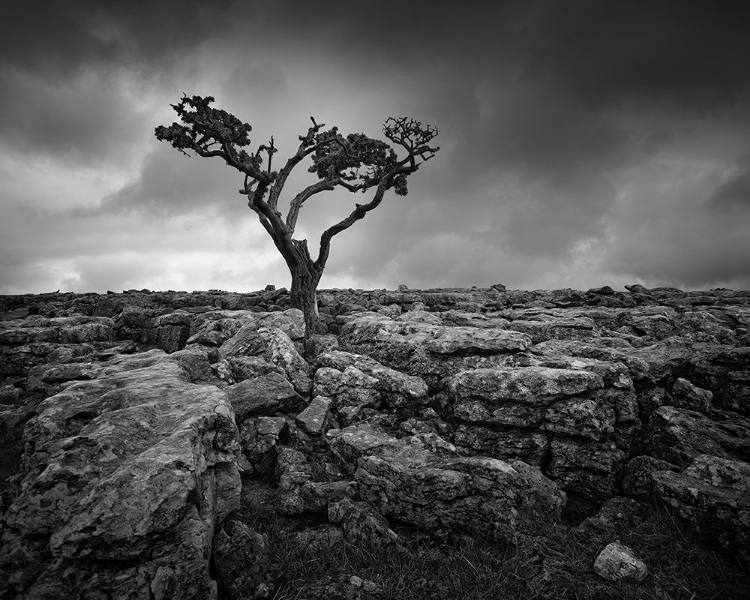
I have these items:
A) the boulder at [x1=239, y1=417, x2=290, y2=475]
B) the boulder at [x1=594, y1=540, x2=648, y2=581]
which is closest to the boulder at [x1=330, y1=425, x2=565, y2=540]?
the boulder at [x1=594, y1=540, x2=648, y2=581]

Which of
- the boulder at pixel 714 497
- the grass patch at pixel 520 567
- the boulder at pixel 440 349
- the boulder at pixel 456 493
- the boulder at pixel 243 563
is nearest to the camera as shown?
the boulder at pixel 243 563

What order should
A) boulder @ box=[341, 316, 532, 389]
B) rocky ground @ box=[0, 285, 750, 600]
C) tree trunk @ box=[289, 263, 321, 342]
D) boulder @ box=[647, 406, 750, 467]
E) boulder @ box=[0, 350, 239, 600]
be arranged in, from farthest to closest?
tree trunk @ box=[289, 263, 321, 342], boulder @ box=[341, 316, 532, 389], boulder @ box=[647, 406, 750, 467], rocky ground @ box=[0, 285, 750, 600], boulder @ box=[0, 350, 239, 600]

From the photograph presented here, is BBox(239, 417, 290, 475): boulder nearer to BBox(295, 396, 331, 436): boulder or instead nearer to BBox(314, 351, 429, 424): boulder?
BBox(295, 396, 331, 436): boulder

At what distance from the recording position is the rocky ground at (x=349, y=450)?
5.55 meters

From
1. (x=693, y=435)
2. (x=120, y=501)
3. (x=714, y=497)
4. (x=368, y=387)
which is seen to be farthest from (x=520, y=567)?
(x=120, y=501)

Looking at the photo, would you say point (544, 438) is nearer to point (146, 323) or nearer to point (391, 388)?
point (391, 388)

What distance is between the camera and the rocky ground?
5.55 m

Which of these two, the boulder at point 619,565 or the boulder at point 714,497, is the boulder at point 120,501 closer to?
the boulder at point 619,565

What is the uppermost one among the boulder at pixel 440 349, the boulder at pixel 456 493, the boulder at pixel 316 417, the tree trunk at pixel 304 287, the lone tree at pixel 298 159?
the lone tree at pixel 298 159

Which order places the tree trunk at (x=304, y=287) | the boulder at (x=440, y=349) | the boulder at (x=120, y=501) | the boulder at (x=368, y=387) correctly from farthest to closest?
the tree trunk at (x=304, y=287)
the boulder at (x=440, y=349)
the boulder at (x=368, y=387)
the boulder at (x=120, y=501)

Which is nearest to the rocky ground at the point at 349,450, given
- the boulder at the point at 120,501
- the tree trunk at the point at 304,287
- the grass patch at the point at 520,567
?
the boulder at the point at 120,501

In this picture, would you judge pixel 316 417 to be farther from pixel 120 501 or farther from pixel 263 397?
pixel 120 501

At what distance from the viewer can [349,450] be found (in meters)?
8.80

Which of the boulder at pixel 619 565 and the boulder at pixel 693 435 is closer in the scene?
the boulder at pixel 619 565
